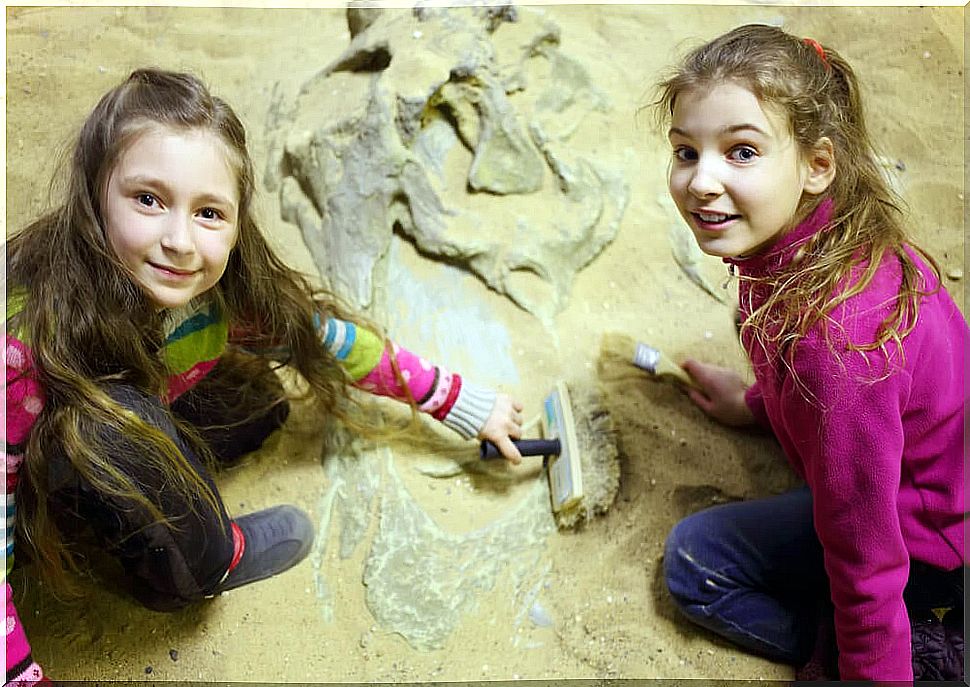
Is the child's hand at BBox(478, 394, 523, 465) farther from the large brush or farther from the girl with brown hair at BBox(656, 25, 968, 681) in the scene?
the girl with brown hair at BBox(656, 25, 968, 681)

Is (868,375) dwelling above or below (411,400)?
above

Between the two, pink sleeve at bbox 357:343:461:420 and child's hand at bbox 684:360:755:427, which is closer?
pink sleeve at bbox 357:343:461:420

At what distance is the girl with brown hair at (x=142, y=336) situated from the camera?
3.67 feet

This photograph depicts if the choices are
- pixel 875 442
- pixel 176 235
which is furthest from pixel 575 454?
pixel 176 235

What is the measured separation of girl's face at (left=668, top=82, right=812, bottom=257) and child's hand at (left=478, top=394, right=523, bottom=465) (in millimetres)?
522

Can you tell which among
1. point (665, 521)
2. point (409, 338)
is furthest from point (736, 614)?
point (409, 338)

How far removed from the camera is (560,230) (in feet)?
5.86

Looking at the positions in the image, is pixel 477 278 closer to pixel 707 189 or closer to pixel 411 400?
pixel 411 400

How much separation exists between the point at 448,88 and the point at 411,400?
0.63m

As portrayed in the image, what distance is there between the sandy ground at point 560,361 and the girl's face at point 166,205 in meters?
0.32

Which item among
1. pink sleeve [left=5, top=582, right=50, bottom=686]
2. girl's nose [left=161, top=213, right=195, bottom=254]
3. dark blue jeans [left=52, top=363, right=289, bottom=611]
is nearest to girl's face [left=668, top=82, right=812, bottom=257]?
girl's nose [left=161, top=213, right=195, bottom=254]

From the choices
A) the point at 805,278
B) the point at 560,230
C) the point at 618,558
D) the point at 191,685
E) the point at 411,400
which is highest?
the point at 805,278

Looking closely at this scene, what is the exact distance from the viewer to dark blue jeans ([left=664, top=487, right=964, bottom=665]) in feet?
4.70

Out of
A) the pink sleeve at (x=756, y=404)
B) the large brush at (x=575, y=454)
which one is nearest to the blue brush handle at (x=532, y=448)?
the large brush at (x=575, y=454)
